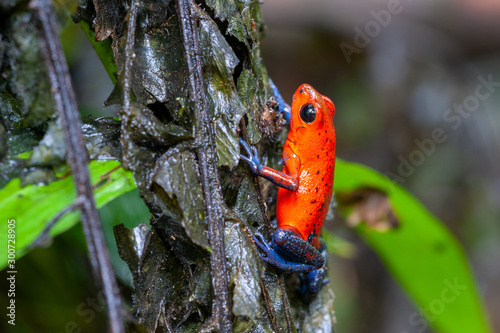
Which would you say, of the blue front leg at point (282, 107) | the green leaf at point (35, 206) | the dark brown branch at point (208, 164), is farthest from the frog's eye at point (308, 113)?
the green leaf at point (35, 206)

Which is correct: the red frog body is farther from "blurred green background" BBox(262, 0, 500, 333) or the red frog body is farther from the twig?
"blurred green background" BBox(262, 0, 500, 333)

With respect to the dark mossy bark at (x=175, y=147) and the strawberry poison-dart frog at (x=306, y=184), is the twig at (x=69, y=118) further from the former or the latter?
the strawberry poison-dart frog at (x=306, y=184)

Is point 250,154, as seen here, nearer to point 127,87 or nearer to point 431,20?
point 127,87

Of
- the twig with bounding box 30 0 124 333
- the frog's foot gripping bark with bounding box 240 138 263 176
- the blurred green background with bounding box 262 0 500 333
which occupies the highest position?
the twig with bounding box 30 0 124 333

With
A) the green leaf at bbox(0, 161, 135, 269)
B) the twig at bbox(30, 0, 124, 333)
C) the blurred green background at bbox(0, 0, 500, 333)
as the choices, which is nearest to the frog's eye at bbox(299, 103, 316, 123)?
the green leaf at bbox(0, 161, 135, 269)

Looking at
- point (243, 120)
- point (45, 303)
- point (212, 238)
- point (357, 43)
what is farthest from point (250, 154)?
point (357, 43)

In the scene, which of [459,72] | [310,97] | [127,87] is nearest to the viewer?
[127,87]
